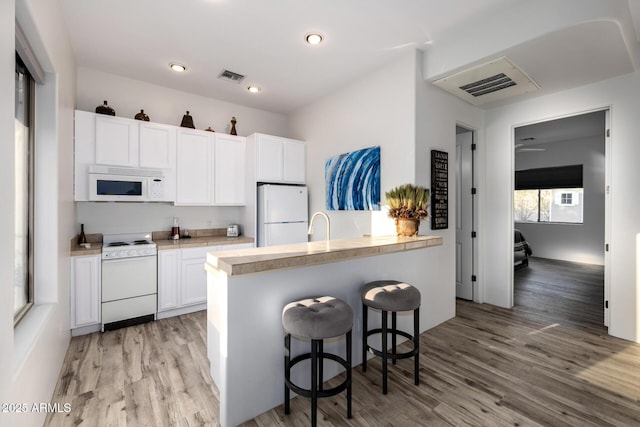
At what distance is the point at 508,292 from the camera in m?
3.74

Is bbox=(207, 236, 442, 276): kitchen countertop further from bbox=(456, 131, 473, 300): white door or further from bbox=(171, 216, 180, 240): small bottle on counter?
bbox=(171, 216, 180, 240): small bottle on counter

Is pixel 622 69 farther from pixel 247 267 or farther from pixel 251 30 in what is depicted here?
pixel 247 267

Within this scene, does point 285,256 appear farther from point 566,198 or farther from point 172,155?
point 566,198

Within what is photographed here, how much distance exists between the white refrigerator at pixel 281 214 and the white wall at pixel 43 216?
2.04 metres

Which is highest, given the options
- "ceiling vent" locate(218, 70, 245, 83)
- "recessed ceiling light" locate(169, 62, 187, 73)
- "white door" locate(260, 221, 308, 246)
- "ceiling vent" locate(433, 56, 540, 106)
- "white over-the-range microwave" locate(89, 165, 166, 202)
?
"ceiling vent" locate(218, 70, 245, 83)

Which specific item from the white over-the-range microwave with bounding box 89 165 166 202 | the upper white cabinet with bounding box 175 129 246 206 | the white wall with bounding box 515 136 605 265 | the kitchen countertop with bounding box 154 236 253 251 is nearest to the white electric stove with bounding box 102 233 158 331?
the kitchen countertop with bounding box 154 236 253 251

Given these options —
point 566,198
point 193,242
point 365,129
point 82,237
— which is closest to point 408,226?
point 365,129

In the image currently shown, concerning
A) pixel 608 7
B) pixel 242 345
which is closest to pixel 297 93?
pixel 608 7

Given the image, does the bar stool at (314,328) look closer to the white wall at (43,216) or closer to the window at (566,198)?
the white wall at (43,216)

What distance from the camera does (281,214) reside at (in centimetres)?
412

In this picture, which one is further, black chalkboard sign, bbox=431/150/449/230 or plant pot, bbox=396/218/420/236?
black chalkboard sign, bbox=431/150/449/230

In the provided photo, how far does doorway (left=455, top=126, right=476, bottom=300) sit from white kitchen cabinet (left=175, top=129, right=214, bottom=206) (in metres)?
3.50

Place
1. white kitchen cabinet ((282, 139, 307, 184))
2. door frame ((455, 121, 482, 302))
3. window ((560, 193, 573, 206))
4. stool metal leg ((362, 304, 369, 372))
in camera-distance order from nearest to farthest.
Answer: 1. stool metal leg ((362, 304, 369, 372))
2. door frame ((455, 121, 482, 302))
3. white kitchen cabinet ((282, 139, 307, 184))
4. window ((560, 193, 573, 206))

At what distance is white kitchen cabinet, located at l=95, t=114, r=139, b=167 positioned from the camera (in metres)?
3.19
